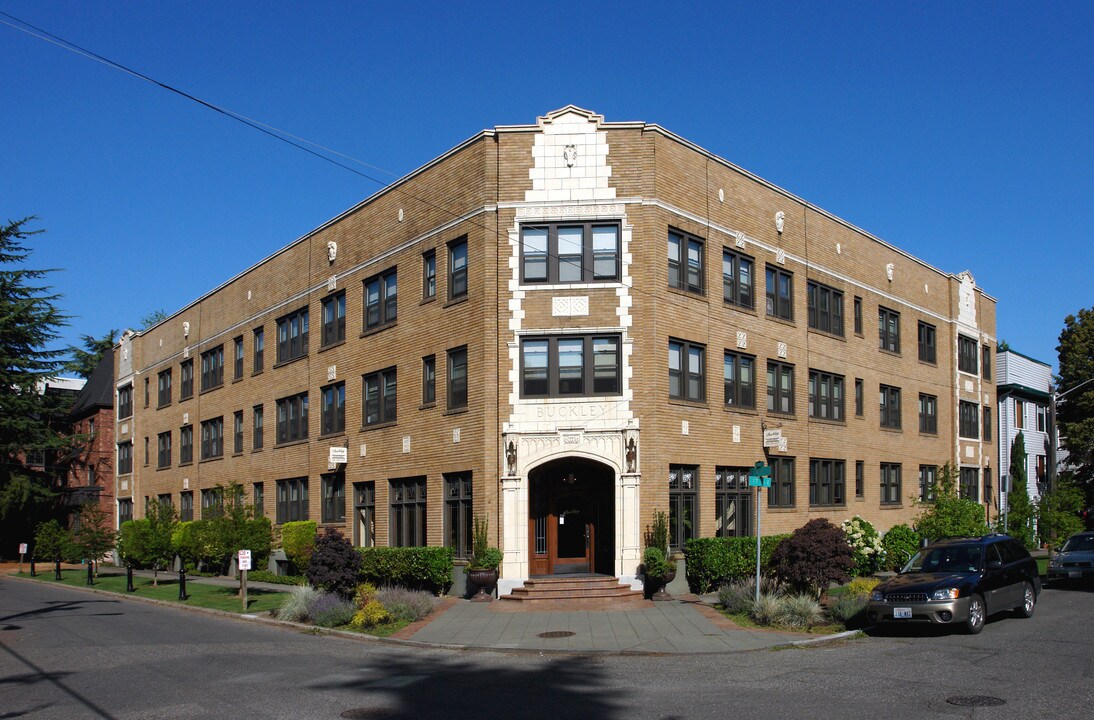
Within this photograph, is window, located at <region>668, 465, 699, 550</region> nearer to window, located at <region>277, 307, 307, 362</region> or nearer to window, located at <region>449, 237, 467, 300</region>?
window, located at <region>449, 237, 467, 300</region>

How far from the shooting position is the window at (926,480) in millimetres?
38316

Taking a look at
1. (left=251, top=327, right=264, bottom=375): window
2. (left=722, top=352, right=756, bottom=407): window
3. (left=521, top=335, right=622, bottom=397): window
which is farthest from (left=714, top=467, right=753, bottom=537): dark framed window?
(left=251, top=327, right=264, bottom=375): window

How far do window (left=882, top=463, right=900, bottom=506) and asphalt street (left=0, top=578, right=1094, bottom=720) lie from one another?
16147 millimetres

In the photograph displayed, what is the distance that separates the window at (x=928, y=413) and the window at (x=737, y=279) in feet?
43.7

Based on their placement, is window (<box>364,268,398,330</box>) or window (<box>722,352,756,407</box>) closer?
window (<box>722,352,756,407</box>)

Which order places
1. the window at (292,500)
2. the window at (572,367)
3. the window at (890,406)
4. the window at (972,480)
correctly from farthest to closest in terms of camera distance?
the window at (972,480)
the window at (890,406)
the window at (292,500)
the window at (572,367)

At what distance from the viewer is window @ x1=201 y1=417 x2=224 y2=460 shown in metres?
42.2

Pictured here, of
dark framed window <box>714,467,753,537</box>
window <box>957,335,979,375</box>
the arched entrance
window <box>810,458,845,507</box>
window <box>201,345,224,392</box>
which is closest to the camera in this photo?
the arched entrance

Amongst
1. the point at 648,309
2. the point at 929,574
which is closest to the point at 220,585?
the point at 648,309

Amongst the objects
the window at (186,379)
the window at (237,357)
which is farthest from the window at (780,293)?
the window at (186,379)

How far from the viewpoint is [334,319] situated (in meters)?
33.6

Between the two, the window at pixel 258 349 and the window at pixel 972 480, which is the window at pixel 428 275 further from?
the window at pixel 972 480

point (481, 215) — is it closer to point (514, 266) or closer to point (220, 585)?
point (514, 266)

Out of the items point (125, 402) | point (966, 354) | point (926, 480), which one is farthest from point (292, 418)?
point (966, 354)
